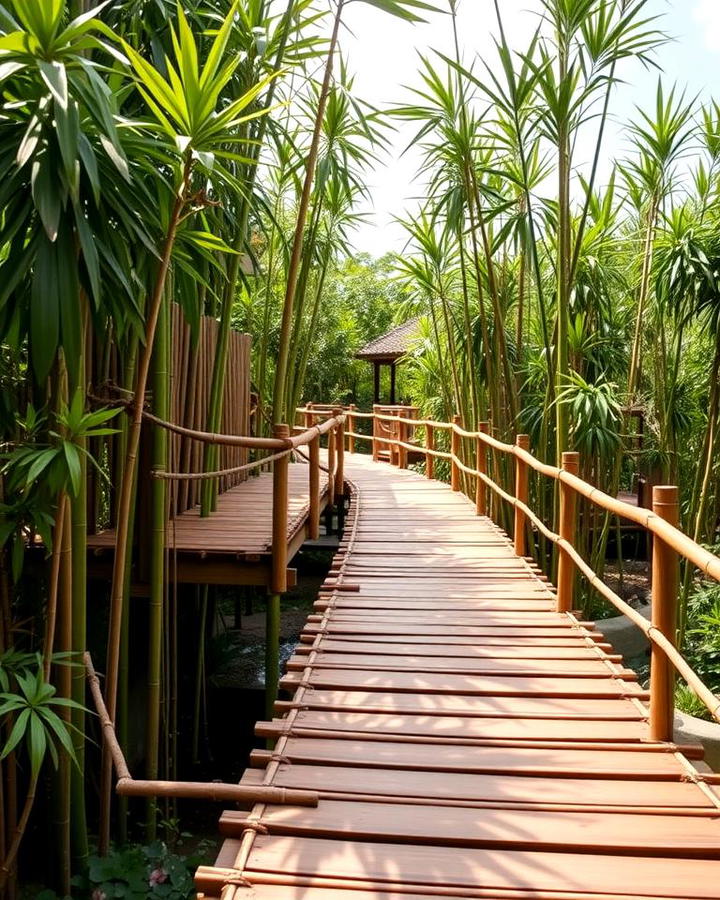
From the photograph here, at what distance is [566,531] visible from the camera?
3645 mm

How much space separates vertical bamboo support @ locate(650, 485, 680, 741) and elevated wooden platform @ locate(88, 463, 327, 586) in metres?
1.83

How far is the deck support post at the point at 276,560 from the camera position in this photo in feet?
11.5

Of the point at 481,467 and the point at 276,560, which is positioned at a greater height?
the point at 481,467

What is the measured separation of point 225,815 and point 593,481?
5.51 meters

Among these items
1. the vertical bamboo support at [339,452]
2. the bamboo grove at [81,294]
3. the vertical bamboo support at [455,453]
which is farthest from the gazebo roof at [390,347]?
the bamboo grove at [81,294]

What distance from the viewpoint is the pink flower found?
9.23 feet

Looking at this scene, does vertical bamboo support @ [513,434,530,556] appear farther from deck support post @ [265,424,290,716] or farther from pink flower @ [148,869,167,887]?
pink flower @ [148,869,167,887]

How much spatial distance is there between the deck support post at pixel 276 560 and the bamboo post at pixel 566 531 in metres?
1.19

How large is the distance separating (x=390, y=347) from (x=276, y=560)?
1490 centimetres

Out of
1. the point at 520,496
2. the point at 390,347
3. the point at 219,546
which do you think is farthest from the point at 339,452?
the point at 390,347

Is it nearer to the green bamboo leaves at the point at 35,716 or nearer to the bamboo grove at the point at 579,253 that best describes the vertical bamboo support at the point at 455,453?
the bamboo grove at the point at 579,253

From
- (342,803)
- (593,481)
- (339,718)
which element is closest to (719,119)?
(593,481)

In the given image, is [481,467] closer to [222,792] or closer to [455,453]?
[455,453]

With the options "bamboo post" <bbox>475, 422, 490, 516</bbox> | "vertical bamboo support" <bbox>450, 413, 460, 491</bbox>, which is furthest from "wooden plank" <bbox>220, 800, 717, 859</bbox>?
"vertical bamboo support" <bbox>450, 413, 460, 491</bbox>
